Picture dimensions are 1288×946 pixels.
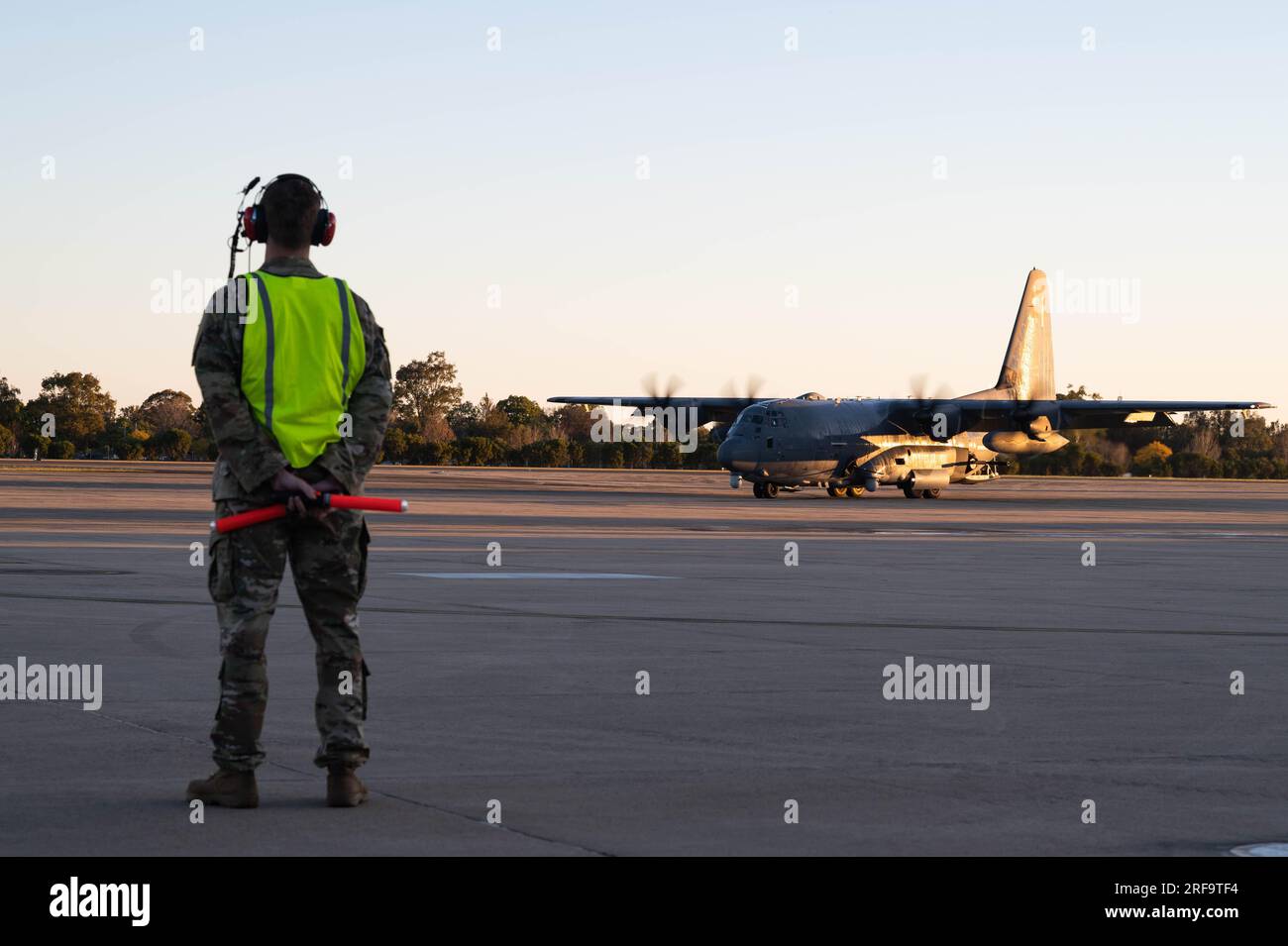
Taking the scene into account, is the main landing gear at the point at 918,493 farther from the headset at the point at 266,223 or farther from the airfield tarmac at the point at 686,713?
the headset at the point at 266,223

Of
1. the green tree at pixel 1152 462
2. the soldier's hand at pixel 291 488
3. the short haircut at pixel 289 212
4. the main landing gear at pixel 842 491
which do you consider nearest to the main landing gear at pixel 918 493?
the main landing gear at pixel 842 491

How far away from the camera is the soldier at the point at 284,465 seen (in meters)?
6.71

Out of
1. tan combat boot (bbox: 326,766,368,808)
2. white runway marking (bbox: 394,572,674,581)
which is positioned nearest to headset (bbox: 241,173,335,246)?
tan combat boot (bbox: 326,766,368,808)

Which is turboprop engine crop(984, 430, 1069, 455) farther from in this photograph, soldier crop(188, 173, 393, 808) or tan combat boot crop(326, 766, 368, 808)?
tan combat boot crop(326, 766, 368, 808)

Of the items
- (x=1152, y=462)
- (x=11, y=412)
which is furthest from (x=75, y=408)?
(x=1152, y=462)

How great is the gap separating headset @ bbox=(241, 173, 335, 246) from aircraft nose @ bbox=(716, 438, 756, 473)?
145 feet

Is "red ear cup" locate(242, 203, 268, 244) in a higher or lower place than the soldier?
higher

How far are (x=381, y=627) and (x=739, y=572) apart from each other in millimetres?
7704

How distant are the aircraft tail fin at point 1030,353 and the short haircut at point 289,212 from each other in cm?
6072

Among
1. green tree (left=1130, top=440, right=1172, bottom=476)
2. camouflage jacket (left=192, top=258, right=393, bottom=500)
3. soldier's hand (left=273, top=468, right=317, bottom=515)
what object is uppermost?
camouflage jacket (left=192, top=258, right=393, bottom=500)

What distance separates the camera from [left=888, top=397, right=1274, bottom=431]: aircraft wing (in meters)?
57.0

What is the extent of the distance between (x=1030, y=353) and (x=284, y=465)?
6480cm

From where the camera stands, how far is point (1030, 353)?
227 feet
